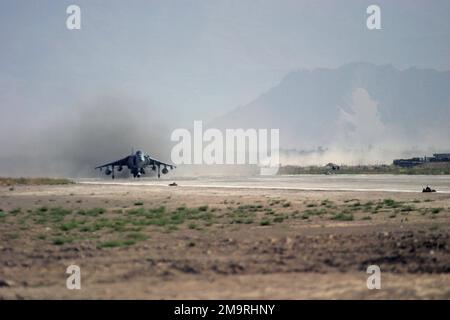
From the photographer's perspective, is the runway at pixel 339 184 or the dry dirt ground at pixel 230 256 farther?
the runway at pixel 339 184

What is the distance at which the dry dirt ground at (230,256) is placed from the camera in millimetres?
15438

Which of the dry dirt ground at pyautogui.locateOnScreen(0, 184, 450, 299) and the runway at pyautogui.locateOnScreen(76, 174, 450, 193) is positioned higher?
the runway at pyautogui.locateOnScreen(76, 174, 450, 193)

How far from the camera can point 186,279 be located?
16.9 metres

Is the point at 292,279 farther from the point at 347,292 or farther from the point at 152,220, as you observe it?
the point at 152,220

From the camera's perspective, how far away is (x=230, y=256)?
68.1 feet

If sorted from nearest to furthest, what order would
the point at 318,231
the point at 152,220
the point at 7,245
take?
the point at 7,245 < the point at 318,231 < the point at 152,220

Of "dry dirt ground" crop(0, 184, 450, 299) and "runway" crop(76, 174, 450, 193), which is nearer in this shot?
"dry dirt ground" crop(0, 184, 450, 299)

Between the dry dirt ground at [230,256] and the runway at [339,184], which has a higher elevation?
the runway at [339,184]

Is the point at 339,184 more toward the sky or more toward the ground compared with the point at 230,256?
more toward the sky

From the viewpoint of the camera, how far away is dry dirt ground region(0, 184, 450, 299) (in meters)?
15.4

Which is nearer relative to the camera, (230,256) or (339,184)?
(230,256)

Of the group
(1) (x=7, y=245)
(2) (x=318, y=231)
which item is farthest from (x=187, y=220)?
(1) (x=7, y=245)
